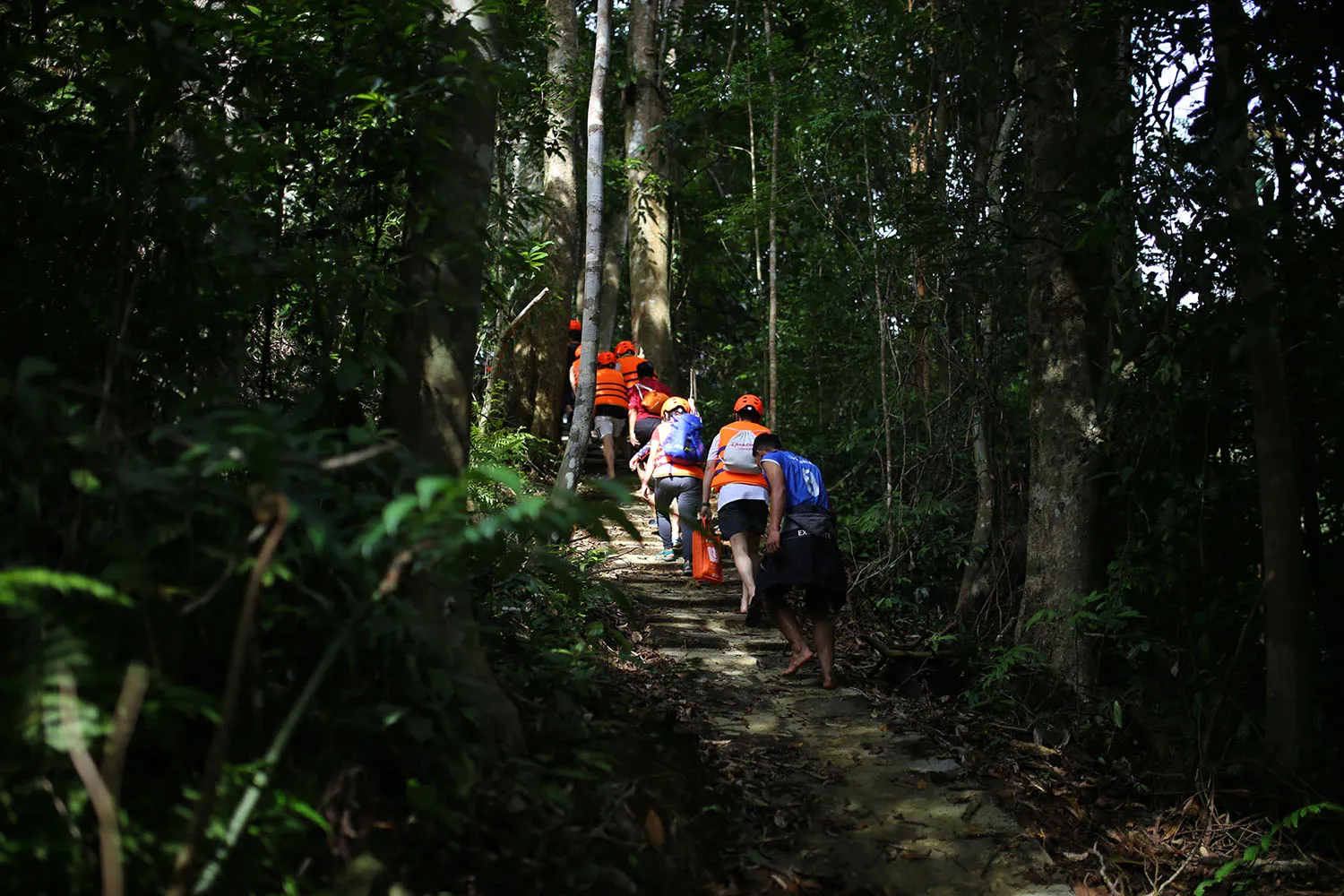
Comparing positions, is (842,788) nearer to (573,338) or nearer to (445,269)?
(445,269)

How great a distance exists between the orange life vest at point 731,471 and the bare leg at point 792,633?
1359 millimetres

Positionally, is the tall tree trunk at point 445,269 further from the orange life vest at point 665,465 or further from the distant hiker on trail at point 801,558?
the orange life vest at point 665,465

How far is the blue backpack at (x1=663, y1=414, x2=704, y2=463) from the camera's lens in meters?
Answer: 10.7

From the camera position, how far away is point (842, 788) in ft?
19.9

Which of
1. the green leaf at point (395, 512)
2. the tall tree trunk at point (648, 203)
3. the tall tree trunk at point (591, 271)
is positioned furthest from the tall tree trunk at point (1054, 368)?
the tall tree trunk at point (648, 203)

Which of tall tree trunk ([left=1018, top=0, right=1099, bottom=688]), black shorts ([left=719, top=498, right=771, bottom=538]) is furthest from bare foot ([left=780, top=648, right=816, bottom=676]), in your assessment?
tall tree trunk ([left=1018, top=0, right=1099, bottom=688])

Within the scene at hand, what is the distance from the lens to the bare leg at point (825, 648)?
7.80 m

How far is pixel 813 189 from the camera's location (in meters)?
14.1

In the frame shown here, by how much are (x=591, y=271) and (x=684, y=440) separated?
196cm

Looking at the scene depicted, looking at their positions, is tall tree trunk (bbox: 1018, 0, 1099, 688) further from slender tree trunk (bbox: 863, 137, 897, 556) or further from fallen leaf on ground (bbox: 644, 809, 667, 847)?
fallen leaf on ground (bbox: 644, 809, 667, 847)

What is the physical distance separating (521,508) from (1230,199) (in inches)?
211

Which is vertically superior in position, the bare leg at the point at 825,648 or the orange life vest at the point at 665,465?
the orange life vest at the point at 665,465

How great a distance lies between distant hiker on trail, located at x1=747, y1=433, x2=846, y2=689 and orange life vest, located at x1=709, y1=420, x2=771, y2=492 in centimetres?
72

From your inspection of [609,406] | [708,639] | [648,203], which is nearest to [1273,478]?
[708,639]
